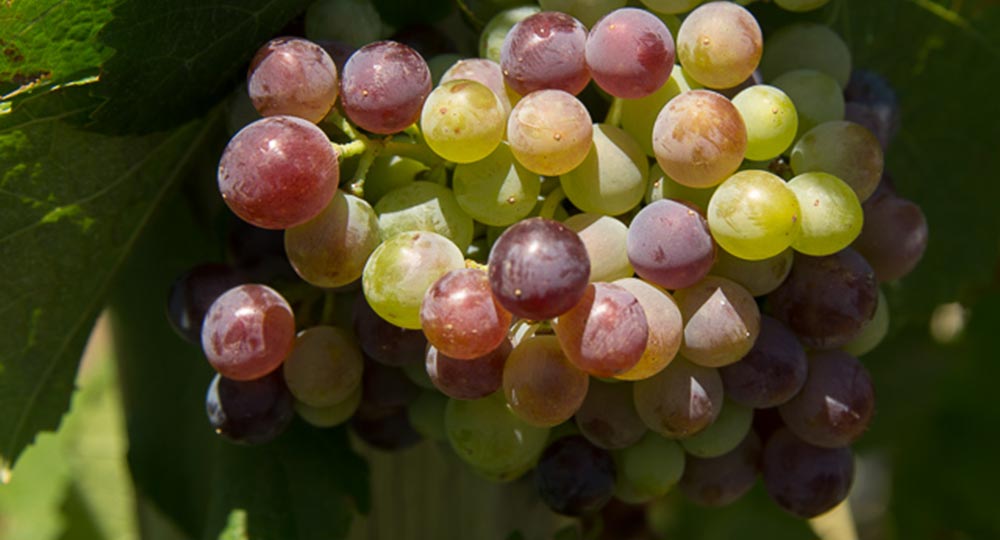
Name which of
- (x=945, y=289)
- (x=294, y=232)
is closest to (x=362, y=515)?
(x=294, y=232)

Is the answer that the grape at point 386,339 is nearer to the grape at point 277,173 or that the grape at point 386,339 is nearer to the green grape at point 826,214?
the grape at point 277,173

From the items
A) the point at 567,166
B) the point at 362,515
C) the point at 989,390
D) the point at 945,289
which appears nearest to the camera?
the point at 567,166

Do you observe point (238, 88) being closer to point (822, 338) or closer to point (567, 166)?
point (567, 166)

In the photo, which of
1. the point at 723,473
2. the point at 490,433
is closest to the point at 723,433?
the point at 723,473

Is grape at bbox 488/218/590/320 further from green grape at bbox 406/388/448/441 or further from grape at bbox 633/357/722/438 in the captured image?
green grape at bbox 406/388/448/441

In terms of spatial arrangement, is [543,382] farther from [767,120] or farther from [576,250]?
[767,120]

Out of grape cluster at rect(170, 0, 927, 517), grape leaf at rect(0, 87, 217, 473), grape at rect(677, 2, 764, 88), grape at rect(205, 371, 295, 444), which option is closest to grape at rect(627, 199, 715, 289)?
grape cluster at rect(170, 0, 927, 517)

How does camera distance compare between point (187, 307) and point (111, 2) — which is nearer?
point (111, 2)
